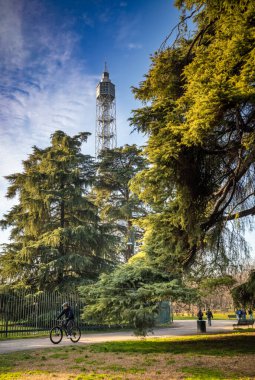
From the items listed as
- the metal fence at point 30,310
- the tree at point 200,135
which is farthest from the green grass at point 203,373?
the metal fence at point 30,310

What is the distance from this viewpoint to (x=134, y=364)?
7.77 m

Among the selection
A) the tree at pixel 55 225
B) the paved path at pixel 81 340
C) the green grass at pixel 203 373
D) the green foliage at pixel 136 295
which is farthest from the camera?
the tree at pixel 55 225

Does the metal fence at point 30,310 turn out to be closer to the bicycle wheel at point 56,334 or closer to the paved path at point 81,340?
the paved path at point 81,340

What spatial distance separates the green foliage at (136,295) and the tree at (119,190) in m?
14.2

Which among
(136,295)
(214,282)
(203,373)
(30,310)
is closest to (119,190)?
(30,310)

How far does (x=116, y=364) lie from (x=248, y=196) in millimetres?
5805

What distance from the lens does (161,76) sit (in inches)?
356

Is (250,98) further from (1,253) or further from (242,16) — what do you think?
(1,253)

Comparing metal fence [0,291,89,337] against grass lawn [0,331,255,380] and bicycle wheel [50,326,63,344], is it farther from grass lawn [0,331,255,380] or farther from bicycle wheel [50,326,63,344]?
grass lawn [0,331,255,380]

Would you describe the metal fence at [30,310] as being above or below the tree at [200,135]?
below

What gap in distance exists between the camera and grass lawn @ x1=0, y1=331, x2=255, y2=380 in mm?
6531

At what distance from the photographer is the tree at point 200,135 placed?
21.1 feet

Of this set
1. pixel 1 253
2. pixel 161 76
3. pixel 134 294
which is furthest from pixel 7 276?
pixel 161 76

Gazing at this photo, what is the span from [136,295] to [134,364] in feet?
6.63
